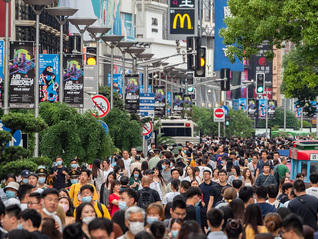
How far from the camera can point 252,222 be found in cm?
1055

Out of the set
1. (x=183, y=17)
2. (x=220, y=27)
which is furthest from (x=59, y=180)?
(x=220, y=27)

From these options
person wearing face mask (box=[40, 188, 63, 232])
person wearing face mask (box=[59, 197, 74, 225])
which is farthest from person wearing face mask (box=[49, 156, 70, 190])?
person wearing face mask (box=[40, 188, 63, 232])

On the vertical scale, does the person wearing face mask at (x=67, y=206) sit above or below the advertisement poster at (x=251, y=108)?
above

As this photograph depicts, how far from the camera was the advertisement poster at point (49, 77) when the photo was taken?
2894cm

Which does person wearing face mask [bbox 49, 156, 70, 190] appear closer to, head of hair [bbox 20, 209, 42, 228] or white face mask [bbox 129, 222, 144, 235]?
head of hair [bbox 20, 209, 42, 228]

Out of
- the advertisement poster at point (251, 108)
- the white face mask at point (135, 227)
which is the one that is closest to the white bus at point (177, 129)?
the white face mask at point (135, 227)

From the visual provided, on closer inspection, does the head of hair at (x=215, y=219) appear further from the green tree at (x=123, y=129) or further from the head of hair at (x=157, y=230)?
the green tree at (x=123, y=129)

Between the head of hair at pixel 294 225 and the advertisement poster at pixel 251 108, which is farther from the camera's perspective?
the advertisement poster at pixel 251 108

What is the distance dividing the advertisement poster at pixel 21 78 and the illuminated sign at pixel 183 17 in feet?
193

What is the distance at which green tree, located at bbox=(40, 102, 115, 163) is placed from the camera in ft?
78.4

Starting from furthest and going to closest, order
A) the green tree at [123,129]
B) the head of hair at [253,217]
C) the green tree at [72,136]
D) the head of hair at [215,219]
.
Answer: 1. the green tree at [123,129]
2. the green tree at [72,136]
3. the head of hair at [253,217]
4. the head of hair at [215,219]

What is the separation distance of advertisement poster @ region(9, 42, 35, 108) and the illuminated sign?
58.8m

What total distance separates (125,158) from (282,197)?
9.53 meters

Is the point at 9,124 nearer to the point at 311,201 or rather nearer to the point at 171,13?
the point at 311,201
